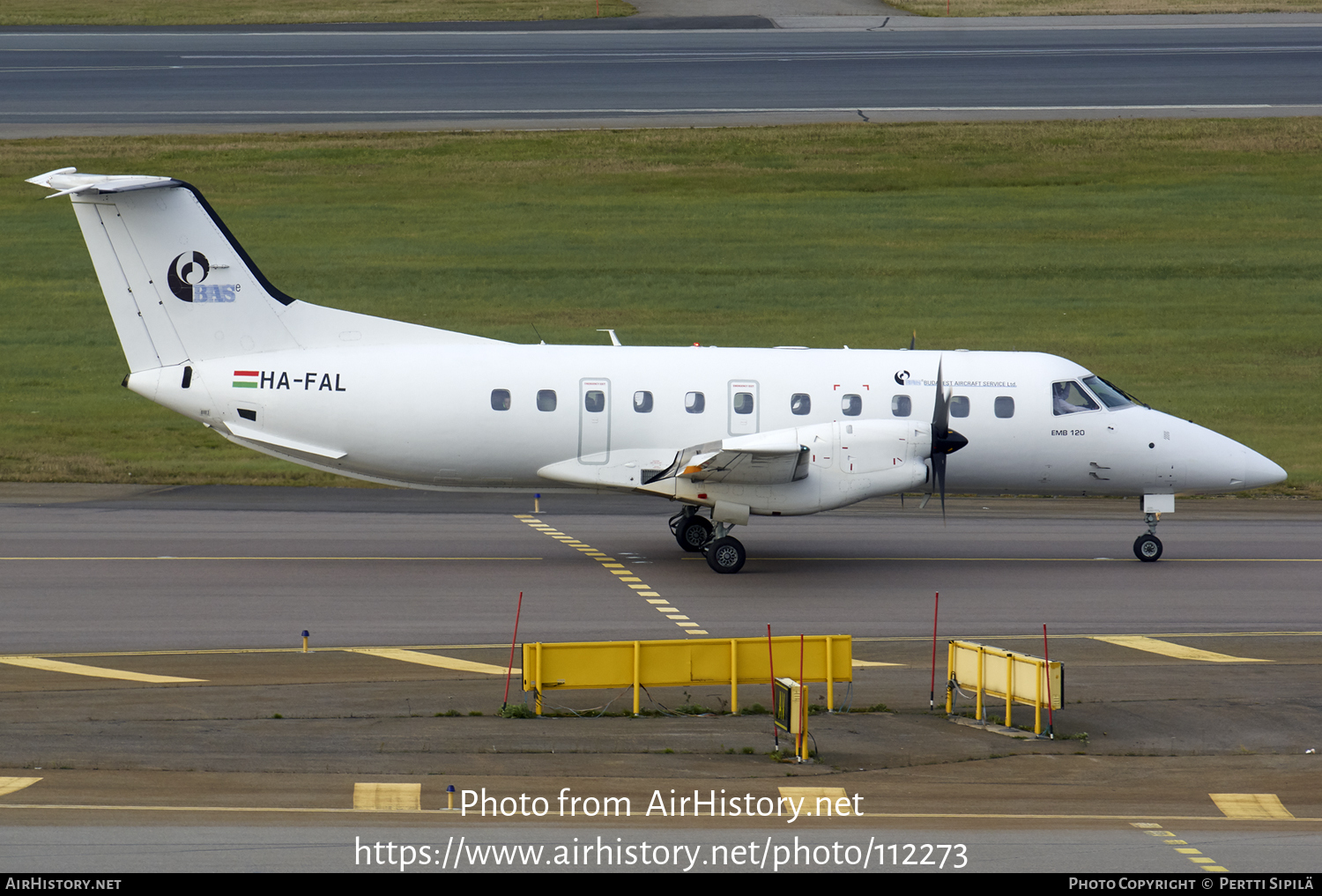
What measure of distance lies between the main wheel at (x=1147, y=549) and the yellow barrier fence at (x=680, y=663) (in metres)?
11.1

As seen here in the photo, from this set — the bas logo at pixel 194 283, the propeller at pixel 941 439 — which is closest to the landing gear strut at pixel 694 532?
the propeller at pixel 941 439

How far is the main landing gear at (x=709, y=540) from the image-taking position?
22797mm


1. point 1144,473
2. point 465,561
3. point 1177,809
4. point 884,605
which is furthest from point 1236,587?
point 465,561

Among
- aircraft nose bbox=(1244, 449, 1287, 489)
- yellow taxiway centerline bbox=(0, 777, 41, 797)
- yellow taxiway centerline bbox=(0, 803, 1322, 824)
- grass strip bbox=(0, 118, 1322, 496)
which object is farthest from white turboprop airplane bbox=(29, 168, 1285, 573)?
grass strip bbox=(0, 118, 1322, 496)

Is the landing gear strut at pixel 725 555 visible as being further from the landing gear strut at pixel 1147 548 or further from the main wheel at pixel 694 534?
the landing gear strut at pixel 1147 548

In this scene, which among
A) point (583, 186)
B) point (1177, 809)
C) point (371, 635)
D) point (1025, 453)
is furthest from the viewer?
point (583, 186)

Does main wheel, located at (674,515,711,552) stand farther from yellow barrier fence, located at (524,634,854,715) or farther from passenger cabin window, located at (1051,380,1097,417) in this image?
yellow barrier fence, located at (524,634,854,715)

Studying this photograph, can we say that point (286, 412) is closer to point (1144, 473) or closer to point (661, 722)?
point (661, 722)

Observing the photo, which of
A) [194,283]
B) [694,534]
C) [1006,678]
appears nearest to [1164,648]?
[1006,678]

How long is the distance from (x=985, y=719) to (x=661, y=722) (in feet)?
11.8

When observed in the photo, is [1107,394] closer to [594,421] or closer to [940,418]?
[940,418]

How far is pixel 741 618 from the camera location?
65.2 feet

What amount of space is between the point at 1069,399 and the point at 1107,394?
0.84 metres

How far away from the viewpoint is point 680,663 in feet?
50.0
